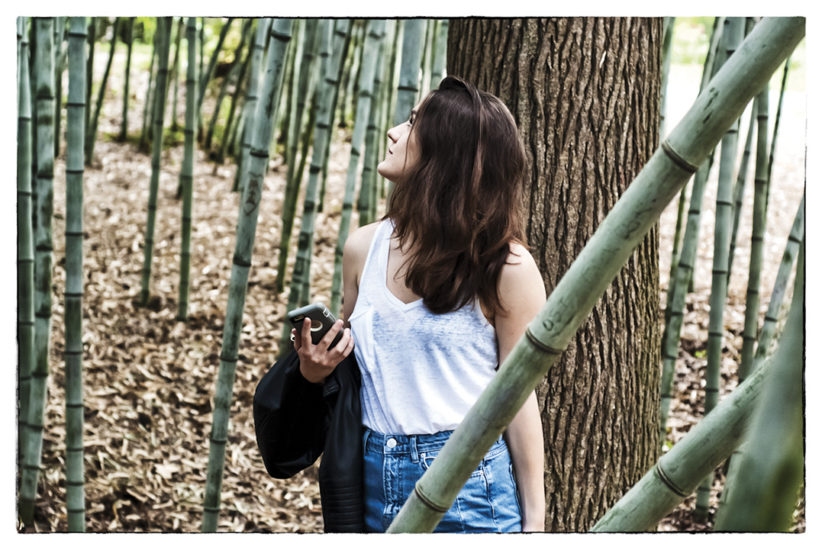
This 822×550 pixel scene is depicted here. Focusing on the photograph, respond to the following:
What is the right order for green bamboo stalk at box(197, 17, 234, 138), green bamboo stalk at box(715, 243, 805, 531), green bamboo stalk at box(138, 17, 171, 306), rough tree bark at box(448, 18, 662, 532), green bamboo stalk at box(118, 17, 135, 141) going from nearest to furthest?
1. green bamboo stalk at box(715, 243, 805, 531)
2. rough tree bark at box(448, 18, 662, 532)
3. green bamboo stalk at box(138, 17, 171, 306)
4. green bamboo stalk at box(197, 17, 234, 138)
5. green bamboo stalk at box(118, 17, 135, 141)

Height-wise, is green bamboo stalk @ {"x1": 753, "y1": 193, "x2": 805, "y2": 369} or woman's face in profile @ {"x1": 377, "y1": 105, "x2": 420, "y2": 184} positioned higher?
woman's face in profile @ {"x1": 377, "y1": 105, "x2": 420, "y2": 184}

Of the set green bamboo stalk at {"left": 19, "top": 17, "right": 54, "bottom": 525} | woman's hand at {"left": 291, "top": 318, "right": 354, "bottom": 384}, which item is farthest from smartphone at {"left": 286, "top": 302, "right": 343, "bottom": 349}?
green bamboo stalk at {"left": 19, "top": 17, "right": 54, "bottom": 525}

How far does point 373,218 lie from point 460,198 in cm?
201

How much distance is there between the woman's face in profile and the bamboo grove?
0.39 metres

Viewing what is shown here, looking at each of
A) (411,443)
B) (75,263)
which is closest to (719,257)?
(411,443)

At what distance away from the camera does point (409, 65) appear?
1617 millimetres

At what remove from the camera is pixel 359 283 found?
1.15 metres

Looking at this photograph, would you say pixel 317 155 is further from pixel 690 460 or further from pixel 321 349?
pixel 690 460

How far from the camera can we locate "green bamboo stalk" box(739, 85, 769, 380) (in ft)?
6.49

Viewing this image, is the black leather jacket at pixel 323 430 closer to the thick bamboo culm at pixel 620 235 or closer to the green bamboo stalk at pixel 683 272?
the thick bamboo culm at pixel 620 235

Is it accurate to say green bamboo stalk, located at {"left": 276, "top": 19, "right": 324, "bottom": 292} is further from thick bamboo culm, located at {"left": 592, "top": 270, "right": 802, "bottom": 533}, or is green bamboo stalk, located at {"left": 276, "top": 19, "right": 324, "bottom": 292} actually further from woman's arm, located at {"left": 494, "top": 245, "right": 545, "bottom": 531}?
thick bamboo culm, located at {"left": 592, "top": 270, "right": 802, "bottom": 533}
